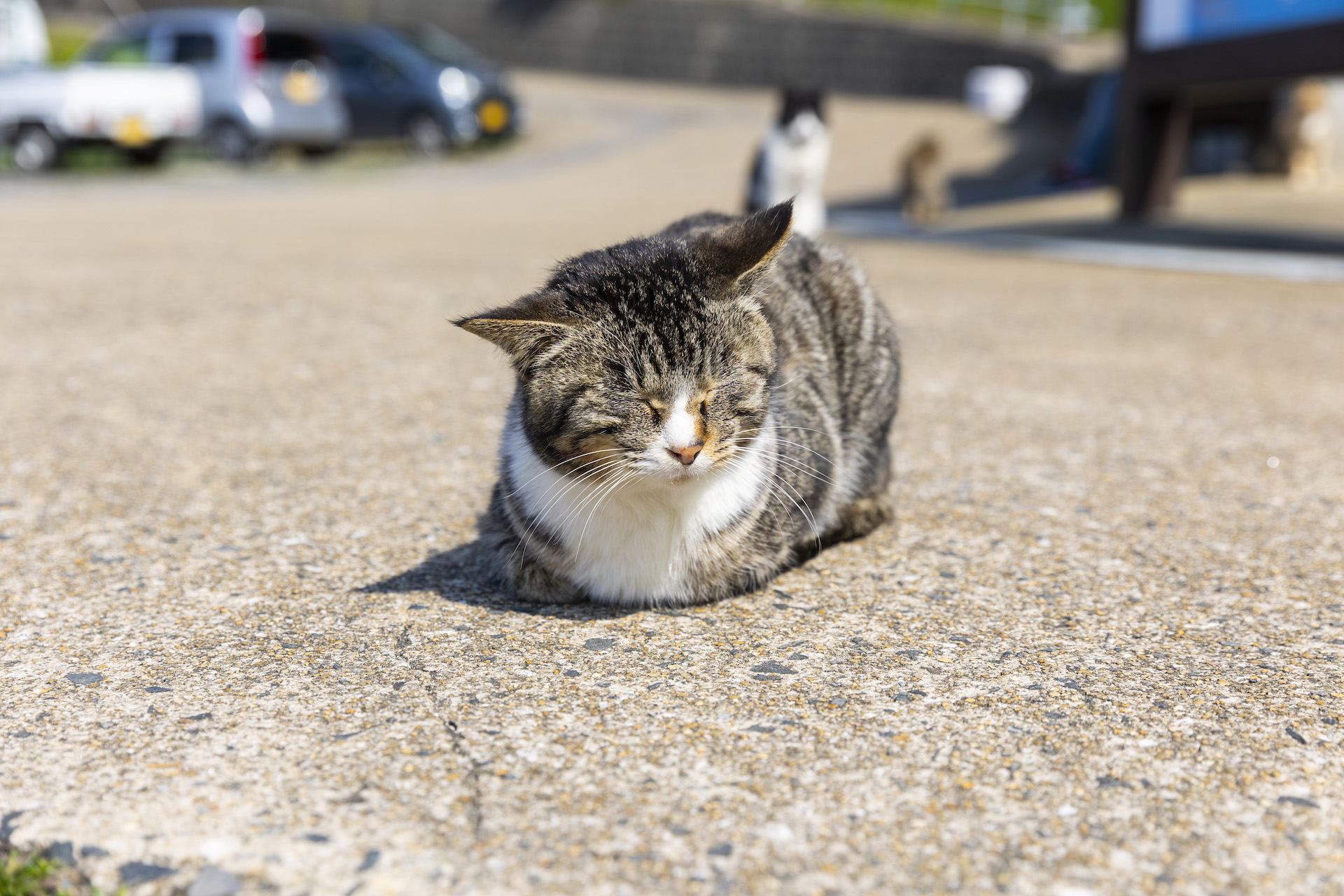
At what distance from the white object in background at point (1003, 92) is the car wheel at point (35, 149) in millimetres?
13809

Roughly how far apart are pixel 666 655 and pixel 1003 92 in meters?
18.6

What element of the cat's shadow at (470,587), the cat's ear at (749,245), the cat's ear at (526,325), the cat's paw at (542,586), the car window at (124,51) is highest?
the car window at (124,51)

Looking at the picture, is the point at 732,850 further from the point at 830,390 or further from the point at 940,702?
the point at 830,390

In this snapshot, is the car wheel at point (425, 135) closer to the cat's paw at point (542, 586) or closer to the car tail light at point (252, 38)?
the car tail light at point (252, 38)

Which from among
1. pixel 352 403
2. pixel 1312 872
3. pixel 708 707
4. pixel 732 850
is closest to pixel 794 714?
pixel 708 707

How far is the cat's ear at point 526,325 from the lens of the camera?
8.01 feet

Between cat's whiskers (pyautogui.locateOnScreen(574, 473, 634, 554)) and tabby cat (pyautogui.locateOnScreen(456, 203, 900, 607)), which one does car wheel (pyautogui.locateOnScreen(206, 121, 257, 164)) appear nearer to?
tabby cat (pyautogui.locateOnScreen(456, 203, 900, 607))

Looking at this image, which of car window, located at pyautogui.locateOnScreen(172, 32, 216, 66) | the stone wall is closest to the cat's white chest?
car window, located at pyautogui.locateOnScreen(172, 32, 216, 66)

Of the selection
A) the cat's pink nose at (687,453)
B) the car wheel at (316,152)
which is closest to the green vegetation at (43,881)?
the cat's pink nose at (687,453)

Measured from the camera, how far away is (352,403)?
4.83 metres

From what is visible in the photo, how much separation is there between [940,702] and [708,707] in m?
0.46

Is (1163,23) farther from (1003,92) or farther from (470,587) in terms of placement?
(1003,92)

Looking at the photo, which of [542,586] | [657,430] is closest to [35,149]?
[542,586]

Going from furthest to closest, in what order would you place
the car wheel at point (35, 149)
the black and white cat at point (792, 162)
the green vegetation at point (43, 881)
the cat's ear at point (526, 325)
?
the car wheel at point (35, 149), the black and white cat at point (792, 162), the cat's ear at point (526, 325), the green vegetation at point (43, 881)
